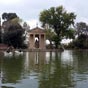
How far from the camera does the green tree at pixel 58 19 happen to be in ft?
282

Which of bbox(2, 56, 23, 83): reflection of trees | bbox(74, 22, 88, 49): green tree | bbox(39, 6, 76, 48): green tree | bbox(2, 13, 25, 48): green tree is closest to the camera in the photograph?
bbox(2, 56, 23, 83): reflection of trees

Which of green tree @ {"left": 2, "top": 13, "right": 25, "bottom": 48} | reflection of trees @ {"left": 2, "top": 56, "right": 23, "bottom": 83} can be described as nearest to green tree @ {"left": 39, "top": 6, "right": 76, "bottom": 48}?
green tree @ {"left": 2, "top": 13, "right": 25, "bottom": 48}

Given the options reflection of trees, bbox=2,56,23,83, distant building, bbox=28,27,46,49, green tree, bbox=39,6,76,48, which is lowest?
reflection of trees, bbox=2,56,23,83

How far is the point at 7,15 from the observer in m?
100

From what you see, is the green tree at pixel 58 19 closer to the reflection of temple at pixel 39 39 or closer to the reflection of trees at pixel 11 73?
the reflection of temple at pixel 39 39

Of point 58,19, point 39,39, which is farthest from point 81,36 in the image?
point 39,39

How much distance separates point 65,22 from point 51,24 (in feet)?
11.2

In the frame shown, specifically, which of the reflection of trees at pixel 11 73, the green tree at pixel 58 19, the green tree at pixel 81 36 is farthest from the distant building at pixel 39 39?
the reflection of trees at pixel 11 73

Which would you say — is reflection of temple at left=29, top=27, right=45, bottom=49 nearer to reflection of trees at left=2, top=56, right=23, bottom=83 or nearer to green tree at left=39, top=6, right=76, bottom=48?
green tree at left=39, top=6, right=76, bottom=48

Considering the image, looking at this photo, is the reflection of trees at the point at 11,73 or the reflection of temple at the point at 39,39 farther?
the reflection of temple at the point at 39,39

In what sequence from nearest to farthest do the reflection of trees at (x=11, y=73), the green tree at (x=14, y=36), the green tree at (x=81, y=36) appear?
the reflection of trees at (x=11, y=73) → the green tree at (x=14, y=36) → the green tree at (x=81, y=36)

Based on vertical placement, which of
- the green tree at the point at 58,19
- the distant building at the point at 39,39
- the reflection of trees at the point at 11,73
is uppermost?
the green tree at the point at 58,19

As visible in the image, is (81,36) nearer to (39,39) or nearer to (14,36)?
(39,39)

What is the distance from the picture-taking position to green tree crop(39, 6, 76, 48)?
3378 inches
